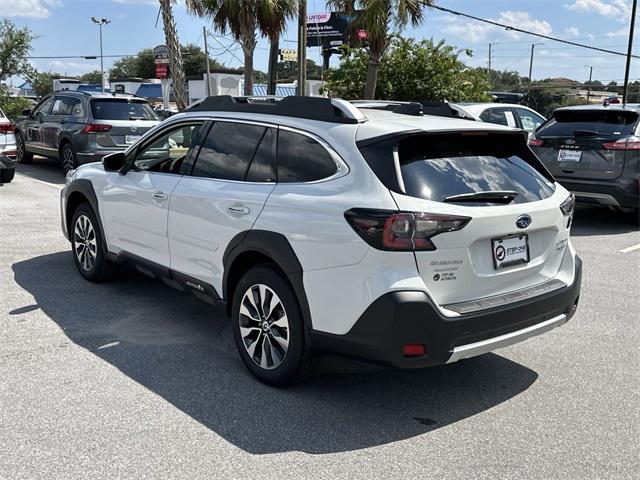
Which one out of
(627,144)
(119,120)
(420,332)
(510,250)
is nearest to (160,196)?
(420,332)

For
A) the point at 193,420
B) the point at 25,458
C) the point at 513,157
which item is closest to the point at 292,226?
the point at 193,420

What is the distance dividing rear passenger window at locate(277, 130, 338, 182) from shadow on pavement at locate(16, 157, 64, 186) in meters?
9.66

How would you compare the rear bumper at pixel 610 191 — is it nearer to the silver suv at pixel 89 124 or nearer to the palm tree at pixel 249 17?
the silver suv at pixel 89 124

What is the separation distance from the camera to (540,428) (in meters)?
3.73

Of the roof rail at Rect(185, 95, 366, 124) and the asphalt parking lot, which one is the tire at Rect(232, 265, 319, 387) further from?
the roof rail at Rect(185, 95, 366, 124)

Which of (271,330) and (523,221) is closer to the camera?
(523,221)

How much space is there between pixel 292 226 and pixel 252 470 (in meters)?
1.36

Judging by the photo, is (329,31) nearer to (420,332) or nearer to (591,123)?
(591,123)

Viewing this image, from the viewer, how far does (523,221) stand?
152 inches

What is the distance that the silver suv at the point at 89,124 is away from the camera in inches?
496

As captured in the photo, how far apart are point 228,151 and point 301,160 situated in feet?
2.53

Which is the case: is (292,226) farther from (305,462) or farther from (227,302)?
(305,462)

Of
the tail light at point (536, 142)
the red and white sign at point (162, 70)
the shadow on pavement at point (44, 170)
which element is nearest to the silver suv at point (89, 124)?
the shadow on pavement at point (44, 170)

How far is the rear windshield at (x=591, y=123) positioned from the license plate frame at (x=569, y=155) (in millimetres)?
229
